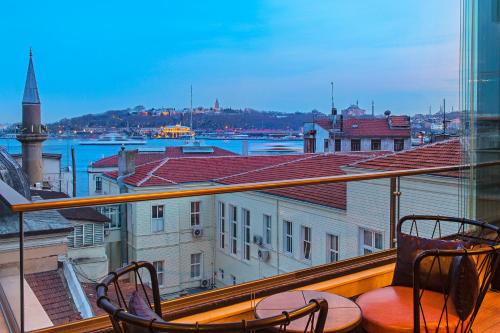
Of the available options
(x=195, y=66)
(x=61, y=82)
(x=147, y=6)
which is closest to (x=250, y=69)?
(x=195, y=66)

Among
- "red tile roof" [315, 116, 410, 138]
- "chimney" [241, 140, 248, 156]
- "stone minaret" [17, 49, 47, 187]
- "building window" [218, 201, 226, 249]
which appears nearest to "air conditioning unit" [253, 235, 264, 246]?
"building window" [218, 201, 226, 249]

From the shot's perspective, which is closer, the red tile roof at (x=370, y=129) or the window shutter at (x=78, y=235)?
the window shutter at (x=78, y=235)

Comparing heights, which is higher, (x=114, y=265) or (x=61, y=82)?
(x=61, y=82)

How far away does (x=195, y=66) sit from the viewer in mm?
49062

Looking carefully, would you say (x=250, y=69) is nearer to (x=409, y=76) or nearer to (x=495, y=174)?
(x=409, y=76)

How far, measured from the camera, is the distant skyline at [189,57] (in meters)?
35.4

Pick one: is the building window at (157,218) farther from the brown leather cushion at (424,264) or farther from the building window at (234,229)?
the brown leather cushion at (424,264)

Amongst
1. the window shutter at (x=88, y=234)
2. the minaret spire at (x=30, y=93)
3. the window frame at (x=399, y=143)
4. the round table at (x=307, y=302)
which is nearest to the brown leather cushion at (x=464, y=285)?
the round table at (x=307, y=302)

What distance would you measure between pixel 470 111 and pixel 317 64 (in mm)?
38084

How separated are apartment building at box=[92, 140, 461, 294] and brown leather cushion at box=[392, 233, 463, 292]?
65 cm

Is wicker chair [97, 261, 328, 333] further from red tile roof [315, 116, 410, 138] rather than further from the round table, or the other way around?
red tile roof [315, 116, 410, 138]

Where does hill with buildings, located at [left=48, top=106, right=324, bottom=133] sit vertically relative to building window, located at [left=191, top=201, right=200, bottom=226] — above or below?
above

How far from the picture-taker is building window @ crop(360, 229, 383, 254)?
3846 mm

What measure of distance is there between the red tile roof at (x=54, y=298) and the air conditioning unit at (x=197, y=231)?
0.77 meters
